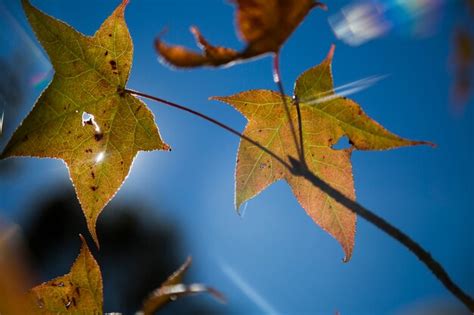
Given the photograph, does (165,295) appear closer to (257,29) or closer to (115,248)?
(257,29)

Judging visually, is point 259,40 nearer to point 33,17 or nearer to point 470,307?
point 470,307

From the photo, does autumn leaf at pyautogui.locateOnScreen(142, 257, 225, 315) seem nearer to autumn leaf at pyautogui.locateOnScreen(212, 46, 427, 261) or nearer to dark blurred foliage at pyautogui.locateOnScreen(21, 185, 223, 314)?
autumn leaf at pyautogui.locateOnScreen(212, 46, 427, 261)

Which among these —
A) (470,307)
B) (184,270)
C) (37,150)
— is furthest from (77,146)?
(470,307)

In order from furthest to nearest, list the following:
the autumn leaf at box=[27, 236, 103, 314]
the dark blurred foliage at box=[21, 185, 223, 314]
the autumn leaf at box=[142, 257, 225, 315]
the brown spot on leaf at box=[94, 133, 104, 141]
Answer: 1. the dark blurred foliage at box=[21, 185, 223, 314]
2. the brown spot on leaf at box=[94, 133, 104, 141]
3. the autumn leaf at box=[27, 236, 103, 314]
4. the autumn leaf at box=[142, 257, 225, 315]

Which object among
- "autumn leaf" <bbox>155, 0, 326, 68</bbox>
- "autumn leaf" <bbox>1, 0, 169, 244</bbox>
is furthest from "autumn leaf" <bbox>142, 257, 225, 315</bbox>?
"autumn leaf" <bbox>1, 0, 169, 244</bbox>

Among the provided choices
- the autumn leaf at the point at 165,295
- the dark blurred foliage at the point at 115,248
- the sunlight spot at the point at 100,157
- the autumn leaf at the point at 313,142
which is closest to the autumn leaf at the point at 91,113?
the sunlight spot at the point at 100,157

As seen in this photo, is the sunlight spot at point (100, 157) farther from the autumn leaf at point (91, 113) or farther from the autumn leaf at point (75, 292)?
the autumn leaf at point (75, 292)
